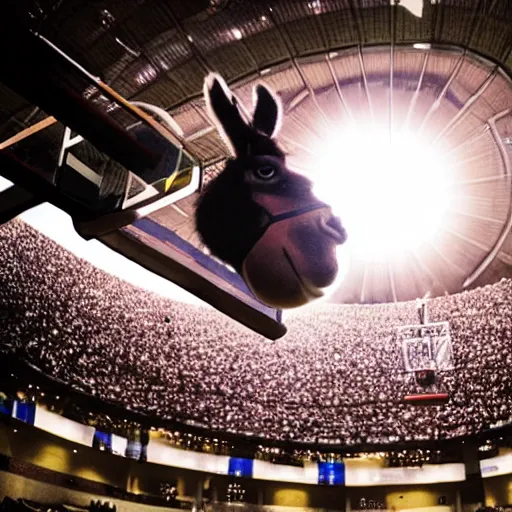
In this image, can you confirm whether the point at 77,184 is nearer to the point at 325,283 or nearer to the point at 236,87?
the point at 325,283

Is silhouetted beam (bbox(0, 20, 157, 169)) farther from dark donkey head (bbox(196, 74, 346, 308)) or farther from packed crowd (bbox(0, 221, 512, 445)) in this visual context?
packed crowd (bbox(0, 221, 512, 445))

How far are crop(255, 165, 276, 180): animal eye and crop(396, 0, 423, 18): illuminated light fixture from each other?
1401mm

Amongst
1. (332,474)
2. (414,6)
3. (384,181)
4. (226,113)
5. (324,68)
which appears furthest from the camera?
(332,474)

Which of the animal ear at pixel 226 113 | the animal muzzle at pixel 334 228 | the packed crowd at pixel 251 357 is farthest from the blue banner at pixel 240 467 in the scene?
the animal ear at pixel 226 113

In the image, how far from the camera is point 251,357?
11148mm

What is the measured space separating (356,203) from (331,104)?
115 cm

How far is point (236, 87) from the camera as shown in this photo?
4395 millimetres

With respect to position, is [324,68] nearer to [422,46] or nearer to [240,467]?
[422,46]

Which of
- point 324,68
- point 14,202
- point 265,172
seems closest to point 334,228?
point 265,172

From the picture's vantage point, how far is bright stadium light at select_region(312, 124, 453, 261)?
5.32 meters

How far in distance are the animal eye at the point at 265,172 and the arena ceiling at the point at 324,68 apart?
290 mm

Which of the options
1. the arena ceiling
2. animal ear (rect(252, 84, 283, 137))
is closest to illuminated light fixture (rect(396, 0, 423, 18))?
the arena ceiling

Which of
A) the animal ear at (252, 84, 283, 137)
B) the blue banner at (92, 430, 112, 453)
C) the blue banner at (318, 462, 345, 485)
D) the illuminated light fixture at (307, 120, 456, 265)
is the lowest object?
the blue banner at (318, 462, 345, 485)

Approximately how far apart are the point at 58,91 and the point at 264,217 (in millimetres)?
1567
